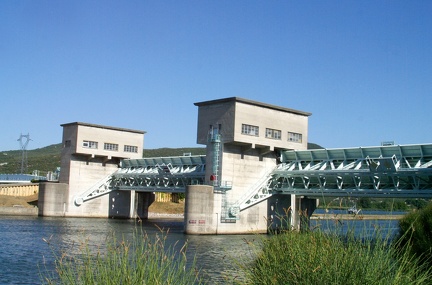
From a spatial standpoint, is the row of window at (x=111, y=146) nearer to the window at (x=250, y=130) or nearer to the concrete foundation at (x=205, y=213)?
the concrete foundation at (x=205, y=213)

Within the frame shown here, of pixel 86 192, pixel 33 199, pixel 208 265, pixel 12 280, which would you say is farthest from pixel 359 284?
pixel 33 199

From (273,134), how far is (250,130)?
3.54m

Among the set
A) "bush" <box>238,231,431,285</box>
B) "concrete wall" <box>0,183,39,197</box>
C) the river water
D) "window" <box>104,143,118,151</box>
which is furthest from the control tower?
"concrete wall" <box>0,183,39,197</box>

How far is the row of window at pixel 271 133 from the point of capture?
192 feet

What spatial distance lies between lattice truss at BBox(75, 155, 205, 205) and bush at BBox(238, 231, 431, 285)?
52.8m

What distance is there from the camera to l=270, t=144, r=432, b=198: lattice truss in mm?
49469

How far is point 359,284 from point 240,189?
4912 centimetres

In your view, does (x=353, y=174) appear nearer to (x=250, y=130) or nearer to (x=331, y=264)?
(x=250, y=130)

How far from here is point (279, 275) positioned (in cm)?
1141

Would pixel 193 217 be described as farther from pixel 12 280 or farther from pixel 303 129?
pixel 12 280

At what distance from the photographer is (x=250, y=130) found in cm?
5894

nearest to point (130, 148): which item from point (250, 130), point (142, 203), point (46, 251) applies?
point (142, 203)

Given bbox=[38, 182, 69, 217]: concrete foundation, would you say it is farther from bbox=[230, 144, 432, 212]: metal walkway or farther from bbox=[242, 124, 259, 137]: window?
bbox=[242, 124, 259, 137]: window

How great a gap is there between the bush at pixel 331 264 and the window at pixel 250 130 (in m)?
45.6
